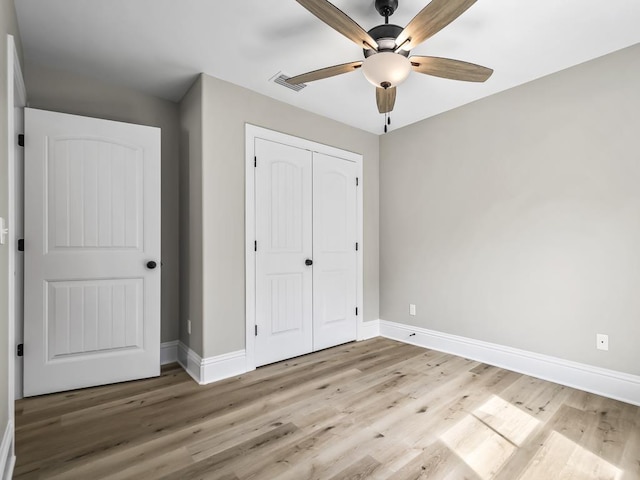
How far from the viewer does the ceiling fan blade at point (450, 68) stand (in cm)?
192

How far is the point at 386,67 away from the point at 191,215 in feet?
6.35

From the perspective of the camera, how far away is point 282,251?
122 inches

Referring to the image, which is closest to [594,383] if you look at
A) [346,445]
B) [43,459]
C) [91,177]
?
[346,445]

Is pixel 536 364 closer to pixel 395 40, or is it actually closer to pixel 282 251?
pixel 282 251

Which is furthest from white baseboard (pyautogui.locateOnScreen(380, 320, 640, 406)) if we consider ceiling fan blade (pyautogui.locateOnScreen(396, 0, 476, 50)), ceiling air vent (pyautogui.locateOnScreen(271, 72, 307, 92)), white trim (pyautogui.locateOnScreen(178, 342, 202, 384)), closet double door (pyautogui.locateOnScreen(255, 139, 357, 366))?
ceiling air vent (pyautogui.locateOnScreen(271, 72, 307, 92))

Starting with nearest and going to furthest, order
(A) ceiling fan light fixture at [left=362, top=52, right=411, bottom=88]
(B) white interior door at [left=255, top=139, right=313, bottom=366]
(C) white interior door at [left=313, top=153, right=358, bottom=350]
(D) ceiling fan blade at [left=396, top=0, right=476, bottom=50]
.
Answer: (D) ceiling fan blade at [left=396, top=0, right=476, bottom=50]
(A) ceiling fan light fixture at [left=362, top=52, right=411, bottom=88]
(B) white interior door at [left=255, top=139, right=313, bottom=366]
(C) white interior door at [left=313, top=153, right=358, bottom=350]

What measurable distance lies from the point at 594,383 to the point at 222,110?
353 centimetres

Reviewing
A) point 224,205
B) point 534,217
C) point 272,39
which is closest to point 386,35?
point 272,39

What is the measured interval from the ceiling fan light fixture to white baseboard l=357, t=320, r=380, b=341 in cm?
265

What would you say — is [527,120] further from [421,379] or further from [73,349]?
[73,349]

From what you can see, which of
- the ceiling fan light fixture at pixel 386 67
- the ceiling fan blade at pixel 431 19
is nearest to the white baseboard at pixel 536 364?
the ceiling fan light fixture at pixel 386 67

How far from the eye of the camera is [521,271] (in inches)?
110

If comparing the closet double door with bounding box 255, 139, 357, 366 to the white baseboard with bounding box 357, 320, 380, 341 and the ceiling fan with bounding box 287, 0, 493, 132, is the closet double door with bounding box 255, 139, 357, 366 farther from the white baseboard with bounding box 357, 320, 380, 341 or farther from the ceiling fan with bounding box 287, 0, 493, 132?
the ceiling fan with bounding box 287, 0, 493, 132

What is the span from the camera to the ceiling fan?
60.6 inches
